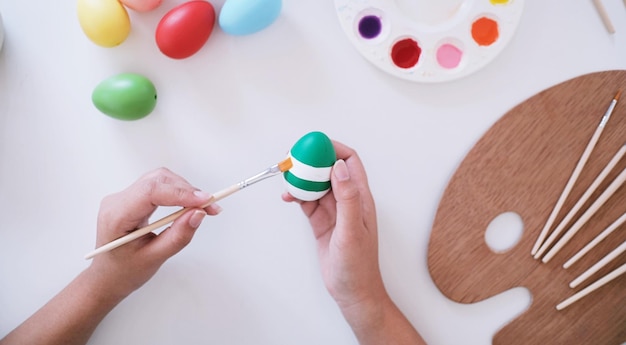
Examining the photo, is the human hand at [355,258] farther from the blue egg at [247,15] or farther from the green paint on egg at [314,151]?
the blue egg at [247,15]

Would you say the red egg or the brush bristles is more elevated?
the red egg

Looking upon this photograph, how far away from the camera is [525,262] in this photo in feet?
2.88

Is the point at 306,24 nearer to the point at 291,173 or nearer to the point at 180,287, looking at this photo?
the point at 291,173

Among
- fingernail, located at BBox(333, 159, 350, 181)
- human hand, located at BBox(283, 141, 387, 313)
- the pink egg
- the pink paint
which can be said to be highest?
the pink egg

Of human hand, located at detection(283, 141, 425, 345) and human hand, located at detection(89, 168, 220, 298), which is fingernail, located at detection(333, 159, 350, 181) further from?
human hand, located at detection(89, 168, 220, 298)

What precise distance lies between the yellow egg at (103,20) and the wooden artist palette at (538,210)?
59 cm

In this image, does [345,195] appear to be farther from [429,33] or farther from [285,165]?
[429,33]

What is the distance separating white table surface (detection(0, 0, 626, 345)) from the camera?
850 mm

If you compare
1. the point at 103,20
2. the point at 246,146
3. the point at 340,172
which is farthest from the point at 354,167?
the point at 103,20

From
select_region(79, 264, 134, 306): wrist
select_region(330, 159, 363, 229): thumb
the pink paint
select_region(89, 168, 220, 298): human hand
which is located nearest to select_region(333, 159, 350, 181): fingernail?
select_region(330, 159, 363, 229): thumb

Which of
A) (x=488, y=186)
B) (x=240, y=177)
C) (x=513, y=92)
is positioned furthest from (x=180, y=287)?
(x=513, y=92)

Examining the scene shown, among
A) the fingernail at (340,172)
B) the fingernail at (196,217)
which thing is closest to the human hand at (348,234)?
the fingernail at (340,172)

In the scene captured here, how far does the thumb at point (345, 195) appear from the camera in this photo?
0.68 metres

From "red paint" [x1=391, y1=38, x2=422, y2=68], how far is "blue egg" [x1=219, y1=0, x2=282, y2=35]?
0.67 ft
